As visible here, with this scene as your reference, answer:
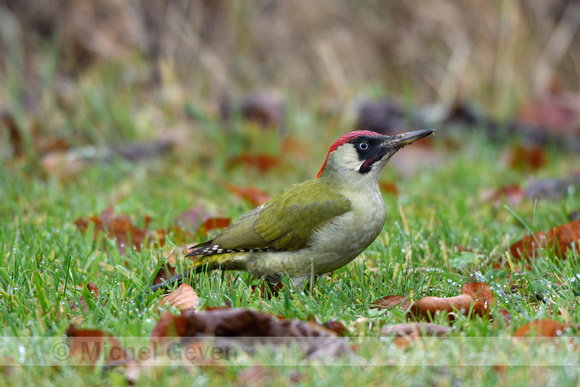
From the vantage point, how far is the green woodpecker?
328 centimetres

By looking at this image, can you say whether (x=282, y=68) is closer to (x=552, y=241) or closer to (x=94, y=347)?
(x=552, y=241)

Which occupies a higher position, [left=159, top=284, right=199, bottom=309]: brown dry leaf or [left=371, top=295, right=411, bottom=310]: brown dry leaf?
[left=159, top=284, right=199, bottom=309]: brown dry leaf

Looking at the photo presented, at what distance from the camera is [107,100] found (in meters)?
6.84

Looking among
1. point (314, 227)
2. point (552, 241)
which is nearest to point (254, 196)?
point (314, 227)

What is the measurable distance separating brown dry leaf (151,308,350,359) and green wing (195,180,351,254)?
933mm

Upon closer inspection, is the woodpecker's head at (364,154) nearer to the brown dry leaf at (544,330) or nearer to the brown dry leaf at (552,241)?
the brown dry leaf at (552,241)

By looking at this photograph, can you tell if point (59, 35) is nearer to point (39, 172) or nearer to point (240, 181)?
point (39, 172)

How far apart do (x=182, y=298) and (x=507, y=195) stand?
2.94 metres

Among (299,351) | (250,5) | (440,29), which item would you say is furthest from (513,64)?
(299,351)

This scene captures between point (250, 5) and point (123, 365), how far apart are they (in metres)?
6.33

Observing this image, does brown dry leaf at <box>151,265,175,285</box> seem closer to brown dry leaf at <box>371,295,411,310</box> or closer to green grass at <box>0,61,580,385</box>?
green grass at <box>0,61,580,385</box>

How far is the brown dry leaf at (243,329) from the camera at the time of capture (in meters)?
2.37

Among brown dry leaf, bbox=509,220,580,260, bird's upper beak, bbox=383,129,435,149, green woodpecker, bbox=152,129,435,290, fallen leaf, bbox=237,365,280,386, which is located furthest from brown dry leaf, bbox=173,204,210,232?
fallen leaf, bbox=237,365,280,386

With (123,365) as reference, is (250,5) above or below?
above
